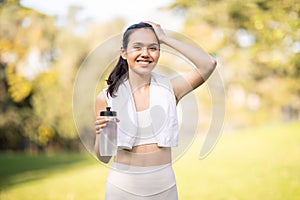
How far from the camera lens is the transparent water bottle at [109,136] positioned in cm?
164

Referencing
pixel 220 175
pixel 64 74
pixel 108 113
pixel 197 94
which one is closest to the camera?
pixel 108 113

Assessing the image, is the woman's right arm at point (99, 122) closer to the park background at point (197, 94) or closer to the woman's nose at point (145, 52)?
the woman's nose at point (145, 52)

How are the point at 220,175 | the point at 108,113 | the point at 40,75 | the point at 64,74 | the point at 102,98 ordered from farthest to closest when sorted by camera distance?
the point at 40,75 < the point at 64,74 < the point at 220,175 < the point at 102,98 < the point at 108,113

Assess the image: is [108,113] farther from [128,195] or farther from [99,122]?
[128,195]

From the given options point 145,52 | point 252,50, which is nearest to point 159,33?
point 145,52

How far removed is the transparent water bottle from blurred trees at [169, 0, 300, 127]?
3.80 m

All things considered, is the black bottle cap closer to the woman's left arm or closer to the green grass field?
the woman's left arm

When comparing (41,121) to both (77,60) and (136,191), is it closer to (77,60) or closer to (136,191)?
(77,60)

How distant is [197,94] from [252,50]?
272 cm

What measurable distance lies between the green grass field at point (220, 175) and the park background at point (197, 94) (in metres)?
0.02

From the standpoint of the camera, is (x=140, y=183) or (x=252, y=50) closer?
(x=140, y=183)

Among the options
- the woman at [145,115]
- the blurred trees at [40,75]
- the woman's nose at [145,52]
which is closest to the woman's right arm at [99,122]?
the woman at [145,115]

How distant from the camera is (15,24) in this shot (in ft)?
50.2

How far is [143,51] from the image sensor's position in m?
1.69
